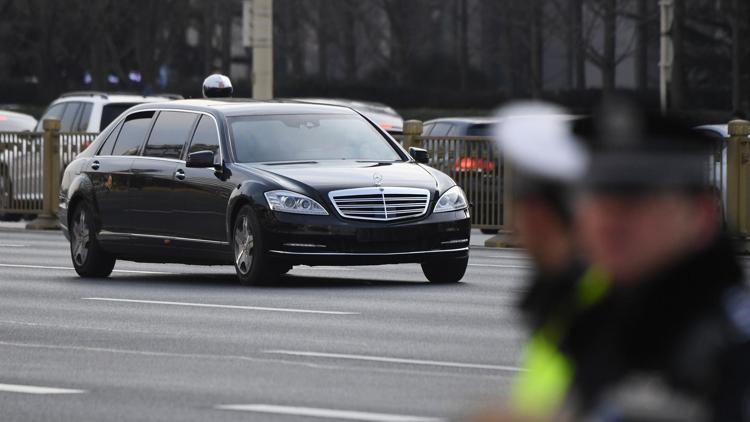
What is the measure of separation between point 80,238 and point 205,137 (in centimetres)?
164

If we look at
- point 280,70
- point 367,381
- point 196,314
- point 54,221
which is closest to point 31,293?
point 196,314

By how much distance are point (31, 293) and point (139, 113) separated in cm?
271

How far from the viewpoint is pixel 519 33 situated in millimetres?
60938

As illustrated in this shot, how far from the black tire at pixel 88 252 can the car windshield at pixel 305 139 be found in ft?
5.59

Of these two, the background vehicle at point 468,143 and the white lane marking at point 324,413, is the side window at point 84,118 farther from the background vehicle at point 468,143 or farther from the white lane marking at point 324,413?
the white lane marking at point 324,413

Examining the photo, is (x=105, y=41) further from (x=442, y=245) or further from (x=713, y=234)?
(x=713, y=234)

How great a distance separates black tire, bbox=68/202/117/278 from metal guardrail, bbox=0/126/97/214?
934cm

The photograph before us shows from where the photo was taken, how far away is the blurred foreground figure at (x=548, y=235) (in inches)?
66.9

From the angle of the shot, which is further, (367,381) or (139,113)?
(139,113)

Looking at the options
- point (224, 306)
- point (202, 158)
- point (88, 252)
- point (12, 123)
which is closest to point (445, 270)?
point (202, 158)

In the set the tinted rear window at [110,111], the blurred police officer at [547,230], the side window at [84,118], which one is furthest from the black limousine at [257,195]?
the blurred police officer at [547,230]

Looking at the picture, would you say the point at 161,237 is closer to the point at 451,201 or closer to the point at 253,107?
the point at 253,107

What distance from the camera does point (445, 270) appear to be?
1538 cm

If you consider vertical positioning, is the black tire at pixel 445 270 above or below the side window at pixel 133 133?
below
